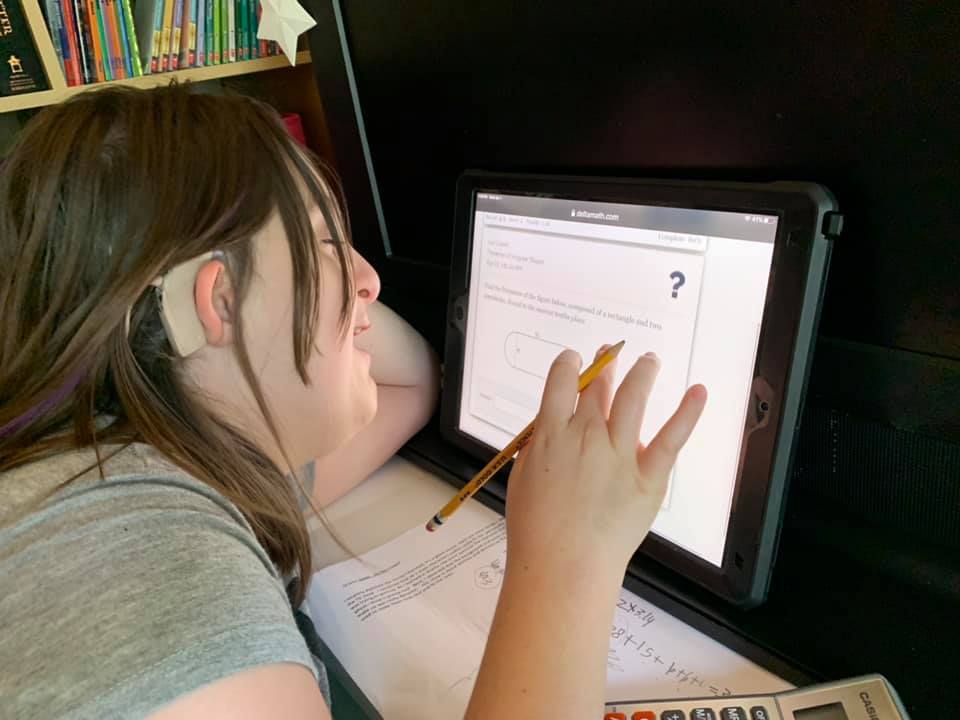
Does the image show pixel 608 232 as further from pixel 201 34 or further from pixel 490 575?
pixel 201 34

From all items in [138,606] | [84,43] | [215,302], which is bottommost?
[138,606]

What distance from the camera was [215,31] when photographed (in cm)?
119

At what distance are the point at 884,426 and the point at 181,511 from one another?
46cm

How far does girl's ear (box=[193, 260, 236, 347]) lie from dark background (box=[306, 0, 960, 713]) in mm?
327

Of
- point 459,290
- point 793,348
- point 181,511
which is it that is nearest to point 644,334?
point 793,348

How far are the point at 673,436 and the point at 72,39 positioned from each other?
1111 millimetres

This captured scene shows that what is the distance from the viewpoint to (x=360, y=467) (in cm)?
77

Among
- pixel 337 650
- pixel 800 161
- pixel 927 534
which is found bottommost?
pixel 337 650

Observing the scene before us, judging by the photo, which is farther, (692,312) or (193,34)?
(193,34)

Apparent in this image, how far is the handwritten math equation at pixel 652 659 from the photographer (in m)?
0.48

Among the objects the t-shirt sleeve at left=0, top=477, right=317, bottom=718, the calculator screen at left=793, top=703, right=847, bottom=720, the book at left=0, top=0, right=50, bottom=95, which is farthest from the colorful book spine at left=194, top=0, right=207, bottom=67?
the calculator screen at left=793, top=703, right=847, bottom=720

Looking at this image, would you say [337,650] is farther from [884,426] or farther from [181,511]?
[884,426]

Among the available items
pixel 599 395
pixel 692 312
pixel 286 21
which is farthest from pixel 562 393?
pixel 286 21

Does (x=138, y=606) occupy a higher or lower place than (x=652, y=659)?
higher
